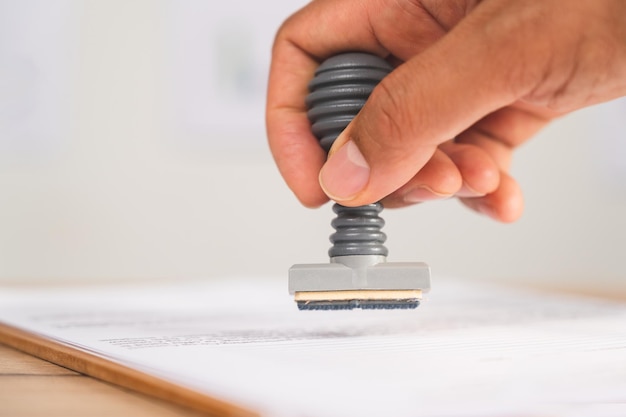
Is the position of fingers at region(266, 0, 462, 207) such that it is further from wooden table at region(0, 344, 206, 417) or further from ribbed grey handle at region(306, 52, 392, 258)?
wooden table at region(0, 344, 206, 417)

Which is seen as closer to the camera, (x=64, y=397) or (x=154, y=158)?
(x=64, y=397)

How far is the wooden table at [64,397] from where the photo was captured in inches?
15.1

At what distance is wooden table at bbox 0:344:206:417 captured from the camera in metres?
0.38

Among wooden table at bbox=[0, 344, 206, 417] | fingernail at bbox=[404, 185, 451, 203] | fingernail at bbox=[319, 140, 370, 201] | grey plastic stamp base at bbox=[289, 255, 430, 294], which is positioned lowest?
wooden table at bbox=[0, 344, 206, 417]

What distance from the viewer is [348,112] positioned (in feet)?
2.05

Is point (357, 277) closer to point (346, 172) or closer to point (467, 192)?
point (346, 172)

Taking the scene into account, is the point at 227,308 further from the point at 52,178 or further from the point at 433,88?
the point at 52,178

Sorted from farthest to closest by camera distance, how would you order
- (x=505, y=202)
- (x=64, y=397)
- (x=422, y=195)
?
(x=505, y=202), (x=422, y=195), (x=64, y=397)

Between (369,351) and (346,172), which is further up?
(346,172)

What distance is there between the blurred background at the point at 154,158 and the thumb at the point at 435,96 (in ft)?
4.64

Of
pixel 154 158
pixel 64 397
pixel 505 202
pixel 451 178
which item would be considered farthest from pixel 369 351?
pixel 154 158

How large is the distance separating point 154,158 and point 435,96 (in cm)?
157

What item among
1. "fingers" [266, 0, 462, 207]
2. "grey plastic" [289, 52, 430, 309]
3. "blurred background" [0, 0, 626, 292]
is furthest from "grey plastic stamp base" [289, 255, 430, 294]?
"blurred background" [0, 0, 626, 292]

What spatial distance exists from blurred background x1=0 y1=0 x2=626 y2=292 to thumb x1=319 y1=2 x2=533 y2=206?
1414 mm
